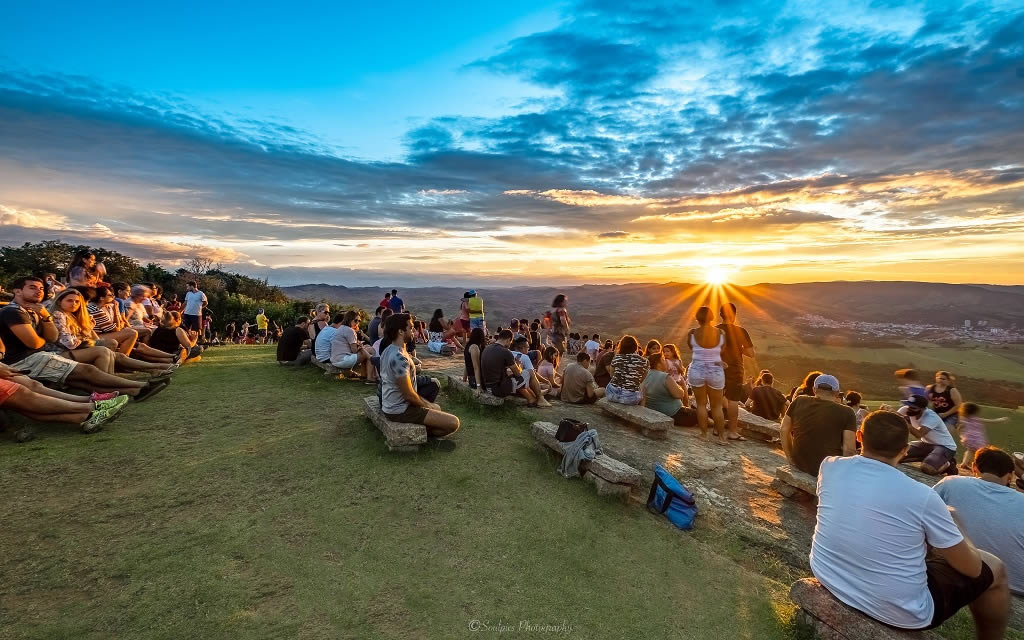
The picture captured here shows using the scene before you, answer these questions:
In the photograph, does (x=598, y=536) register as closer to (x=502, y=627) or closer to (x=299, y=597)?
(x=502, y=627)

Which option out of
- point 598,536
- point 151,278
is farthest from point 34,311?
point 151,278

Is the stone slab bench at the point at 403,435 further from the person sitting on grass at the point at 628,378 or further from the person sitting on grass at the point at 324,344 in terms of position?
the person sitting on grass at the point at 324,344

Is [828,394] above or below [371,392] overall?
above

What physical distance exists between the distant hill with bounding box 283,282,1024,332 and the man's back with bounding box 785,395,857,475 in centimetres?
6464

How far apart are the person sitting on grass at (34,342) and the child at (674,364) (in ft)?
32.9

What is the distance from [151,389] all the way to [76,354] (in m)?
1.01

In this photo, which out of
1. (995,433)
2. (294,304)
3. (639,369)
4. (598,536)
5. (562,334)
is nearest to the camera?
(598,536)

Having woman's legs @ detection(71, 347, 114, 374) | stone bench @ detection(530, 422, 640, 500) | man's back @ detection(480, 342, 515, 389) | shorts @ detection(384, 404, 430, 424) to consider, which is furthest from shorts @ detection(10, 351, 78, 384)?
stone bench @ detection(530, 422, 640, 500)

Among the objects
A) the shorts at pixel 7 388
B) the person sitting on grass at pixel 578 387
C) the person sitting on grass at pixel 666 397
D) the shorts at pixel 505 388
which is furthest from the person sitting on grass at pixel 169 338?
the person sitting on grass at pixel 666 397

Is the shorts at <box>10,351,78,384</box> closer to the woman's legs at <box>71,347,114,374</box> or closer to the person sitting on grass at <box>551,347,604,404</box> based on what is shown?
the woman's legs at <box>71,347,114,374</box>

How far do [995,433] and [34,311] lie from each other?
2612cm

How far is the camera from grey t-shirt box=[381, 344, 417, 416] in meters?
5.50

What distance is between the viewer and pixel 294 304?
2955 centimetres

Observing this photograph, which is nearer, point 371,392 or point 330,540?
point 330,540
